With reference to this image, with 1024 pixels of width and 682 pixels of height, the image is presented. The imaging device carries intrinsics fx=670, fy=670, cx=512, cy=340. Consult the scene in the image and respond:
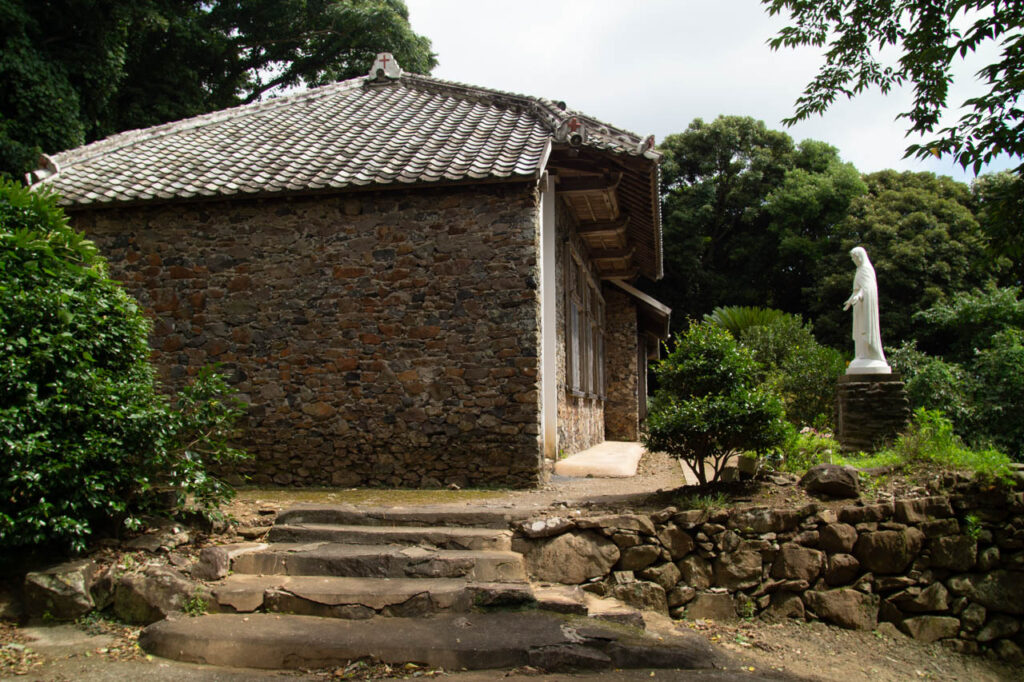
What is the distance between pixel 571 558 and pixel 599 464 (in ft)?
12.0

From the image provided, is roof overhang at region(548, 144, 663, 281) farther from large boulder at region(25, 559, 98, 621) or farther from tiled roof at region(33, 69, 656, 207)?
large boulder at region(25, 559, 98, 621)

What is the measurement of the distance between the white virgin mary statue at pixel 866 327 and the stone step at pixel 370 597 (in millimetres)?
5785

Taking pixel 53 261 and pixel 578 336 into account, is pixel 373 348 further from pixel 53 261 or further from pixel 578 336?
pixel 578 336

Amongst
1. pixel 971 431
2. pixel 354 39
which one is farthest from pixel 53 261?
pixel 354 39

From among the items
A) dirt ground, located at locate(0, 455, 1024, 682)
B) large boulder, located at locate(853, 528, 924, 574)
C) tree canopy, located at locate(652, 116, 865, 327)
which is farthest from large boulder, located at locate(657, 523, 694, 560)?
tree canopy, located at locate(652, 116, 865, 327)

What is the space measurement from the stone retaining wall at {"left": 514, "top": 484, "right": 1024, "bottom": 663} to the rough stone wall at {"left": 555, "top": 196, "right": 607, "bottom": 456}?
3.62m

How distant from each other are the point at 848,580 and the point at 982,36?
420 centimetres

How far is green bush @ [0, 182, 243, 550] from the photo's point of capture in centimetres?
457

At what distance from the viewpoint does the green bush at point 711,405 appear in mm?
5441

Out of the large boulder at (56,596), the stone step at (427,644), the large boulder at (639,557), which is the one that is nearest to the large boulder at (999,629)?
the stone step at (427,644)

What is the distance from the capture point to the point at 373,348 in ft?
24.6

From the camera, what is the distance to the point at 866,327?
852cm

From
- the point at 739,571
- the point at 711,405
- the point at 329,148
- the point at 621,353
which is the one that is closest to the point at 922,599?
the point at 739,571

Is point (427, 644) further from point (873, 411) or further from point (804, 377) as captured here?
point (804, 377)
